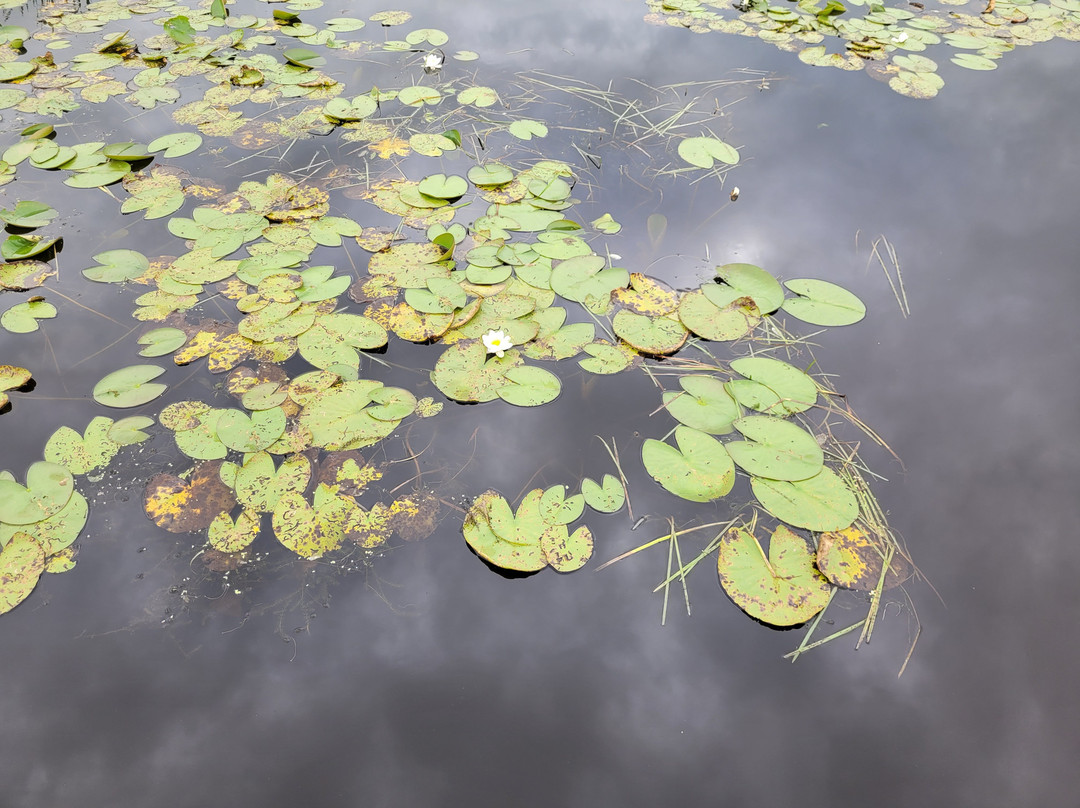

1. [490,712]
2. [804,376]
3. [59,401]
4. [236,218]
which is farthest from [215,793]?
[236,218]

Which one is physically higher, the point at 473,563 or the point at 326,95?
the point at 326,95

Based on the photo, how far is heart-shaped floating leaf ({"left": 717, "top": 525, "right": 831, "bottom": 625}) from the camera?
1820 mm

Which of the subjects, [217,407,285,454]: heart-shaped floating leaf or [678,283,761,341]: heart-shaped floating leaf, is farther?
[678,283,761,341]: heart-shaped floating leaf

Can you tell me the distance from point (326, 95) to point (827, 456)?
3628 mm

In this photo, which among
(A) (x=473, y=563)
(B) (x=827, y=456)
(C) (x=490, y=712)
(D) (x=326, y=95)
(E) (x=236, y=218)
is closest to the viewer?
(C) (x=490, y=712)

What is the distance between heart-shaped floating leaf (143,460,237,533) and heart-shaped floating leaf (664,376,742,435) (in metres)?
1.55

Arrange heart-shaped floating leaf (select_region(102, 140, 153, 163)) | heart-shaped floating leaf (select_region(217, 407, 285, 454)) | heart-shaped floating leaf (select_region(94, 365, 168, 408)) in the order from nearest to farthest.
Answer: heart-shaped floating leaf (select_region(217, 407, 285, 454)) → heart-shaped floating leaf (select_region(94, 365, 168, 408)) → heart-shaped floating leaf (select_region(102, 140, 153, 163))

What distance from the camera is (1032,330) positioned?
264 centimetres

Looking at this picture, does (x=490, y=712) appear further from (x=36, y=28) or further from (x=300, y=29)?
(x=36, y=28)

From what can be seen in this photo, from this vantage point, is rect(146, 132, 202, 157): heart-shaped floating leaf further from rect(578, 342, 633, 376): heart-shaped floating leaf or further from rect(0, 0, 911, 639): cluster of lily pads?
rect(578, 342, 633, 376): heart-shaped floating leaf

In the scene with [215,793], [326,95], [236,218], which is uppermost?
[326,95]

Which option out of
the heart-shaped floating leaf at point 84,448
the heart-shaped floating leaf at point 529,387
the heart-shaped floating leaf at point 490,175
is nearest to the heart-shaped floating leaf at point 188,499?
the heart-shaped floating leaf at point 84,448

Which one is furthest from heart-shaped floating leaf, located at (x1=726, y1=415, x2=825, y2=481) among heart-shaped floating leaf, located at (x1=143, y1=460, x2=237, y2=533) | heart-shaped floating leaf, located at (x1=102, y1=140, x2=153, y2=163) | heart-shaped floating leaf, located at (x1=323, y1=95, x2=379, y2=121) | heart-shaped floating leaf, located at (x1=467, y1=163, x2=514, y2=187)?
heart-shaped floating leaf, located at (x1=102, y1=140, x2=153, y2=163)

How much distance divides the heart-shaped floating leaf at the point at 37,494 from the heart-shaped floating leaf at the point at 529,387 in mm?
1453
